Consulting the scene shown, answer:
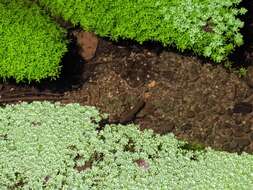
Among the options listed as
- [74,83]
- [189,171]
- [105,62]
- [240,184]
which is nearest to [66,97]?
[74,83]

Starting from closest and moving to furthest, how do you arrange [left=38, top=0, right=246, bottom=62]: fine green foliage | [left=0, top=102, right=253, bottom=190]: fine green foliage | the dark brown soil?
[left=0, top=102, right=253, bottom=190]: fine green foliage < the dark brown soil < [left=38, top=0, right=246, bottom=62]: fine green foliage

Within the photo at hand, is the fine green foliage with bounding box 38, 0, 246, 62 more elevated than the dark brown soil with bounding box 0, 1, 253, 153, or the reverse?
the fine green foliage with bounding box 38, 0, 246, 62

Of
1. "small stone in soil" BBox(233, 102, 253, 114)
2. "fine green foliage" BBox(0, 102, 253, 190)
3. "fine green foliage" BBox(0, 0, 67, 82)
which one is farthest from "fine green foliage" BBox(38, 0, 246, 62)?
"fine green foliage" BBox(0, 102, 253, 190)

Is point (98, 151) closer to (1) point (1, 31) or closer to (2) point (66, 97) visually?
(2) point (66, 97)

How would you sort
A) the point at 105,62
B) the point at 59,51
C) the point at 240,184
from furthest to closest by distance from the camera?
the point at 105,62 → the point at 59,51 → the point at 240,184

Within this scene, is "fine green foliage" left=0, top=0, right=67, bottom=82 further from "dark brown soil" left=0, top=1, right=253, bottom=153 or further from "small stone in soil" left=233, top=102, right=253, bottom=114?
"small stone in soil" left=233, top=102, right=253, bottom=114

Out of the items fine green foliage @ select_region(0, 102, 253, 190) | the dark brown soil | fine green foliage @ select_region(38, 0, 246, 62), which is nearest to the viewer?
fine green foliage @ select_region(0, 102, 253, 190)

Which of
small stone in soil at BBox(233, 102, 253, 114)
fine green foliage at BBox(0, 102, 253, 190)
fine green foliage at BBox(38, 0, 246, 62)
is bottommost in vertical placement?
fine green foliage at BBox(0, 102, 253, 190)
